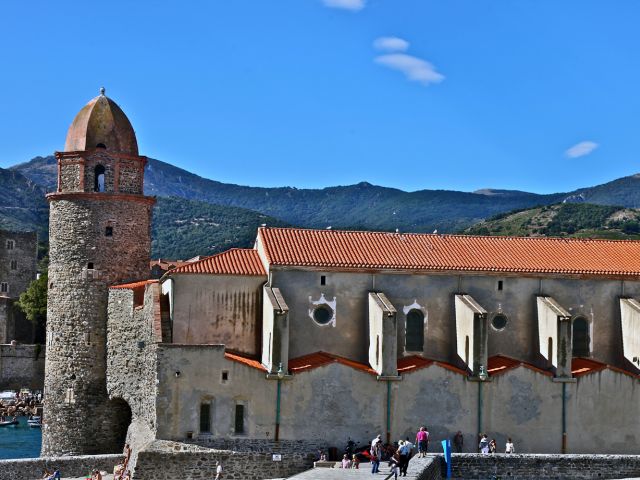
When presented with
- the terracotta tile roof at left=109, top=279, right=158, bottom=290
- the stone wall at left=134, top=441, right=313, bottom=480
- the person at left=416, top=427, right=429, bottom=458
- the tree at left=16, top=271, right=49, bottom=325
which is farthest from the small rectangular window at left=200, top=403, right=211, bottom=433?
the tree at left=16, top=271, right=49, bottom=325

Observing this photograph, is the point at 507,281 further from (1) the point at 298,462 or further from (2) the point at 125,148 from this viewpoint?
(2) the point at 125,148

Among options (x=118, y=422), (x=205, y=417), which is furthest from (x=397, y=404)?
(x=118, y=422)

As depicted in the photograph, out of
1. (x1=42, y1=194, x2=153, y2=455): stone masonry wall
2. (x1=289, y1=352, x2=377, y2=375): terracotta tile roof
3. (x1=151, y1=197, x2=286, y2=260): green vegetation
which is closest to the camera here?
(x1=289, y1=352, x2=377, y2=375): terracotta tile roof

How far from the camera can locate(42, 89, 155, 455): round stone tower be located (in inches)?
1623

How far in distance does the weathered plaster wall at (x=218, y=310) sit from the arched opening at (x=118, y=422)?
5.99 metres

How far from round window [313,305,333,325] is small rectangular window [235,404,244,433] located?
5.10 meters

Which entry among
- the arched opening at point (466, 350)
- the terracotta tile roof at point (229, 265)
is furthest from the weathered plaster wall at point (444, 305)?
the terracotta tile roof at point (229, 265)

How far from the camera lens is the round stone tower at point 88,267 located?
4122 centimetres

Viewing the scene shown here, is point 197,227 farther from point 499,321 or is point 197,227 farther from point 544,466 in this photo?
point 544,466

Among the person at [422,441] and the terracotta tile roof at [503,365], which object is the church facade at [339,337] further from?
the person at [422,441]

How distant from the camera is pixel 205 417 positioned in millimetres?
34844

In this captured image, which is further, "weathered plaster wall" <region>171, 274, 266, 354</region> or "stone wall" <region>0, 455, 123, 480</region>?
"weathered plaster wall" <region>171, 274, 266, 354</region>

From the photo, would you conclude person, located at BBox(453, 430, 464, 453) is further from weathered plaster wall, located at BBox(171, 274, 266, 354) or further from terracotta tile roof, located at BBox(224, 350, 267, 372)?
weathered plaster wall, located at BBox(171, 274, 266, 354)

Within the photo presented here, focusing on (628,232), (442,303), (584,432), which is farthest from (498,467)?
(628,232)
